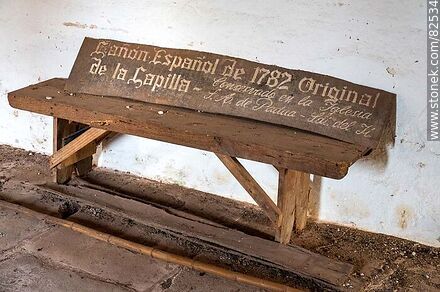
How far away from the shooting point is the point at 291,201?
295 cm

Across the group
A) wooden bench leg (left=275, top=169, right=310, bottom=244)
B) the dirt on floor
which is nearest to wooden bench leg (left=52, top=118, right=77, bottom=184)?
the dirt on floor

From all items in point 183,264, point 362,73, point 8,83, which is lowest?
point 183,264

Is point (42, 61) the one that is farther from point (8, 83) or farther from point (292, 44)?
point (292, 44)

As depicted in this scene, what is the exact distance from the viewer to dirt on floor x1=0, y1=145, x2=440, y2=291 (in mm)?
2842

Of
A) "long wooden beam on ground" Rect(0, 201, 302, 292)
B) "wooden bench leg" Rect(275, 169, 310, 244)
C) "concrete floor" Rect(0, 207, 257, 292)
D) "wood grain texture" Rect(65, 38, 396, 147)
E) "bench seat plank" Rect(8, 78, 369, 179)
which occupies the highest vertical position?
"wood grain texture" Rect(65, 38, 396, 147)

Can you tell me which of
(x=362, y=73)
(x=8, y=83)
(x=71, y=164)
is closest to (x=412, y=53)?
(x=362, y=73)

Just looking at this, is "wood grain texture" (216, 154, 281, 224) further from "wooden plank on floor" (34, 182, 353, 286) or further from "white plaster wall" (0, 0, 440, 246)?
"white plaster wall" (0, 0, 440, 246)

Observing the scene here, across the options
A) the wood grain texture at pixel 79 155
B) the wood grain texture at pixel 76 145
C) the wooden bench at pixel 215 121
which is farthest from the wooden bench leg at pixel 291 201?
the wood grain texture at pixel 79 155

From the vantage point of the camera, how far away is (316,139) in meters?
2.78

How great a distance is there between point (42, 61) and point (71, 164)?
0.74 m

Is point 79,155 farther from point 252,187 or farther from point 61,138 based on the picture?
point 252,187

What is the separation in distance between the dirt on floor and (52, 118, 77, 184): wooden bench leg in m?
0.15

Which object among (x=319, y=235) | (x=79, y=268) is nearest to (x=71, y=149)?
(x=79, y=268)

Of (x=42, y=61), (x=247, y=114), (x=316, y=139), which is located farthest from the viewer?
(x=42, y=61)
